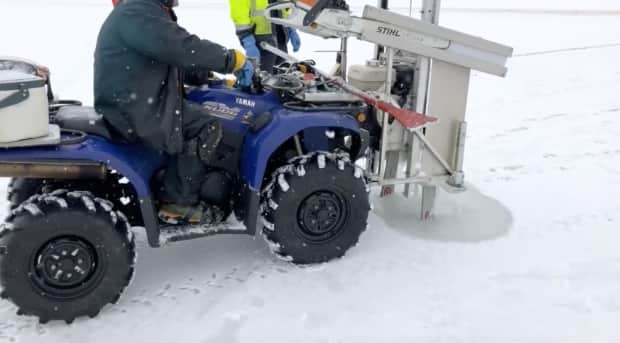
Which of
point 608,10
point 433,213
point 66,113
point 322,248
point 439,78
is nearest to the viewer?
point 66,113

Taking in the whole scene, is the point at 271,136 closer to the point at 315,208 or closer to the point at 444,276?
the point at 315,208

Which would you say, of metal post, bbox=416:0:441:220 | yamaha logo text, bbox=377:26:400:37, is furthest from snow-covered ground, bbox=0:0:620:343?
yamaha logo text, bbox=377:26:400:37

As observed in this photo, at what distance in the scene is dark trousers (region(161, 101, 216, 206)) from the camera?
348cm

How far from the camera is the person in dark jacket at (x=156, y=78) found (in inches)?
125

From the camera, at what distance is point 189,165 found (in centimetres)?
353

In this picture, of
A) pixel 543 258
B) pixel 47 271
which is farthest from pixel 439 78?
pixel 47 271

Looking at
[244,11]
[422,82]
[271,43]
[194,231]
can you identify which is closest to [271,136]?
[194,231]

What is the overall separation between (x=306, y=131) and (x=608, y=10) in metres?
27.2

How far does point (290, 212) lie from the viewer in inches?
145

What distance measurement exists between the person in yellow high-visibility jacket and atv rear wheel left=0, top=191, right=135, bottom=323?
2.54 meters

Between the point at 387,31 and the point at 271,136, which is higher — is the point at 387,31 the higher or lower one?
the higher one

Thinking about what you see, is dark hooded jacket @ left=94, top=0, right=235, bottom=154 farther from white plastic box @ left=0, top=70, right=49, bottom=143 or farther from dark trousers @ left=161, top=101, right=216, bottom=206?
white plastic box @ left=0, top=70, right=49, bottom=143

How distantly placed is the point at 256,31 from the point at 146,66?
262cm

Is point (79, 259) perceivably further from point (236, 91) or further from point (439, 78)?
point (439, 78)
